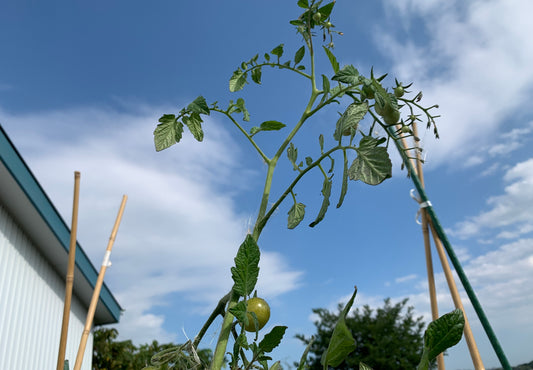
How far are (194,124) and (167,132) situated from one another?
0.11 feet

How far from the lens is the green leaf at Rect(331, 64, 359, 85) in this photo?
417 mm

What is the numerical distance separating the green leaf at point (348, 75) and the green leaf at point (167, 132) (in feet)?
0.61

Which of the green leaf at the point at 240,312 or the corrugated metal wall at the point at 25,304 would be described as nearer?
the green leaf at the point at 240,312

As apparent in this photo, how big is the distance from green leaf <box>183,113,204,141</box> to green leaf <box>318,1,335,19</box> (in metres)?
0.21

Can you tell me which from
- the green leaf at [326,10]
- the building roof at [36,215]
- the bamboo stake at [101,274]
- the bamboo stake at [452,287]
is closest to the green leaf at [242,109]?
the green leaf at [326,10]

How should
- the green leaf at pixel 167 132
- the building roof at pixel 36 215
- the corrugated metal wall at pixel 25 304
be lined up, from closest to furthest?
1. the green leaf at pixel 167 132
2. the building roof at pixel 36 215
3. the corrugated metal wall at pixel 25 304

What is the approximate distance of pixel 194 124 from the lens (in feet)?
1.62

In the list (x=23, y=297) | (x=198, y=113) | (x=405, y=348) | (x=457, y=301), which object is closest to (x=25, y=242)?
A: (x=23, y=297)

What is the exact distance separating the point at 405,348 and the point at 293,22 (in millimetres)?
7345

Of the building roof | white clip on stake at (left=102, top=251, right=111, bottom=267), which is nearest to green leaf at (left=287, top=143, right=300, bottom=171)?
white clip on stake at (left=102, top=251, right=111, bottom=267)

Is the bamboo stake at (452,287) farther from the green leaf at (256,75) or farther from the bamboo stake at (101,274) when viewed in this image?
the bamboo stake at (101,274)

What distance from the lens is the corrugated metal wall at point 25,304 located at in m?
3.75

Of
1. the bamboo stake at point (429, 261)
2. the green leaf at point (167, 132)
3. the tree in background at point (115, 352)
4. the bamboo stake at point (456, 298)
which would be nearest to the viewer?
the green leaf at point (167, 132)

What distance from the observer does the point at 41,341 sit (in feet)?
14.4
